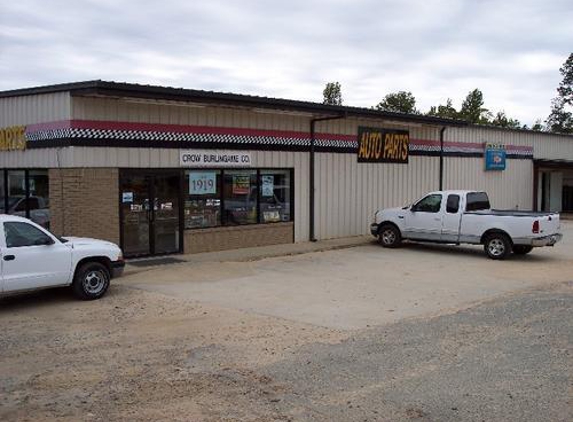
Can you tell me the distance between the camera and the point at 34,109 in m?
16.2

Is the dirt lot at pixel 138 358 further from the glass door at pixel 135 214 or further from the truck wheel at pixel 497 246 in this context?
the truck wheel at pixel 497 246

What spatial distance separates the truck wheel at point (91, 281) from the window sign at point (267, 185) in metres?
8.31

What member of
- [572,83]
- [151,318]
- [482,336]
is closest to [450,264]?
[482,336]

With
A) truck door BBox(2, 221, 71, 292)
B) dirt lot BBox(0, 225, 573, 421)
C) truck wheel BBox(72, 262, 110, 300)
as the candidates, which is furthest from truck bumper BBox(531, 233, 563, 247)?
truck door BBox(2, 221, 71, 292)

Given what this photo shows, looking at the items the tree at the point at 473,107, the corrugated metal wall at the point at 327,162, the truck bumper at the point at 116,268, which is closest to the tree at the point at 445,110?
the tree at the point at 473,107

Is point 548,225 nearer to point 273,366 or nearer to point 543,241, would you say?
point 543,241

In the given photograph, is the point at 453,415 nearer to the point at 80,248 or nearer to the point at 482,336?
the point at 482,336

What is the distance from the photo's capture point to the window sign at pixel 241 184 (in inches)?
739

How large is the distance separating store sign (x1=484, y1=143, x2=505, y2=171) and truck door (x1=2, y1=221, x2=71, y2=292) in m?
22.2

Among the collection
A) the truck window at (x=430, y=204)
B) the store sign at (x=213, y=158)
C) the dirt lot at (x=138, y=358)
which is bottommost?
the dirt lot at (x=138, y=358)

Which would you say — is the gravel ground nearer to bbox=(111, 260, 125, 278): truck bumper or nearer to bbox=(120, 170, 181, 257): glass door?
bbox=(111, 260, 125, 278): truck bumper

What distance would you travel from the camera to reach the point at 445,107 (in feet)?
235

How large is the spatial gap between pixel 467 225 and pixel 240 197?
250 inches

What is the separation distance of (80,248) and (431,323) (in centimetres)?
597
